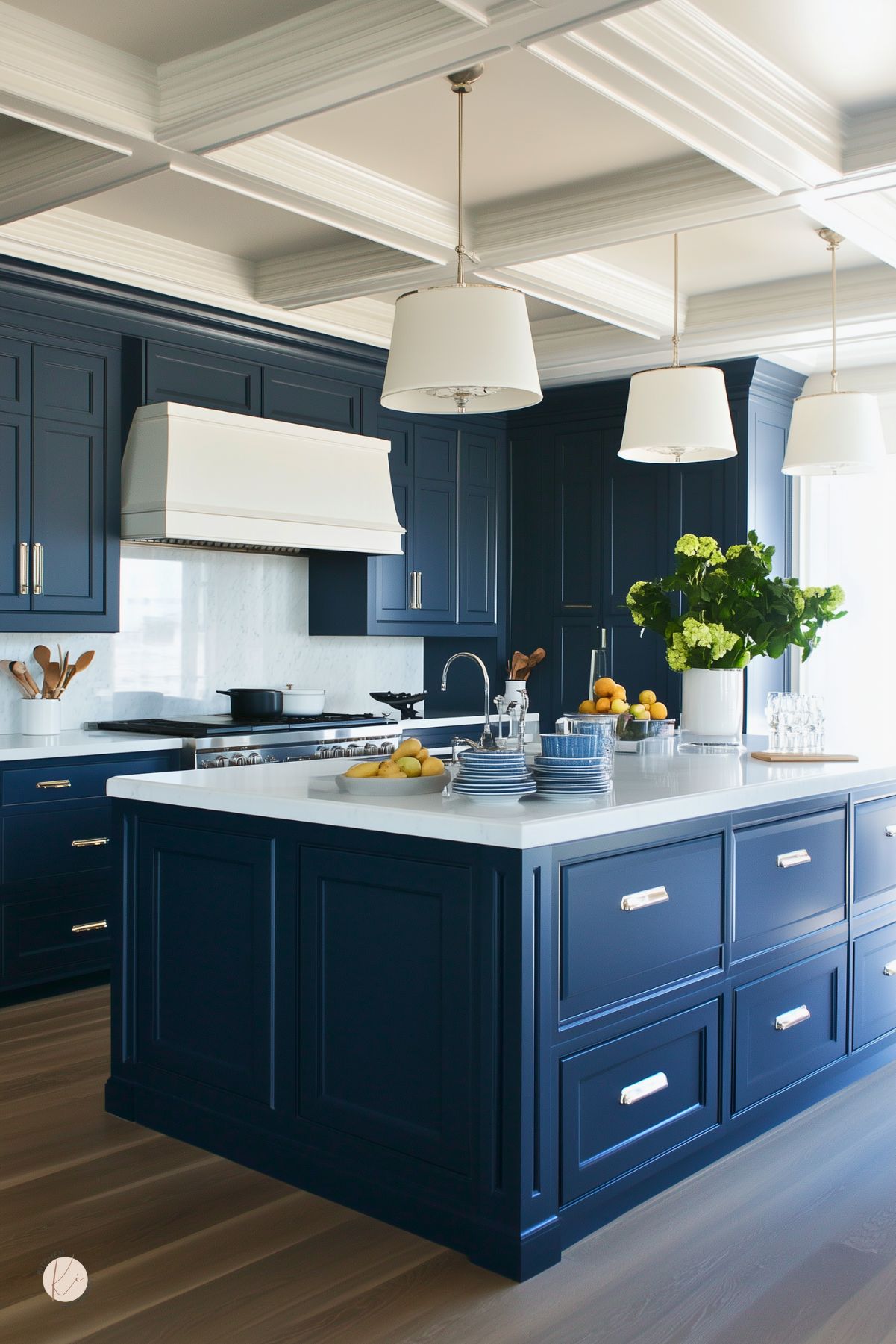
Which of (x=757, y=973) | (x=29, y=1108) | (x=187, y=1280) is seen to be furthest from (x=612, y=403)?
(x=187, y=1280)

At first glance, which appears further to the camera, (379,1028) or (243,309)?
(243,309)

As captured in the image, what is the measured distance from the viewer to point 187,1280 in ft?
7.82

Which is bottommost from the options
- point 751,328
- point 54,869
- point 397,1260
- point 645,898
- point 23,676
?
point 397,1260

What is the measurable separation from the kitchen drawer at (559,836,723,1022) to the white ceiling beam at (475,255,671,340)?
109 inches

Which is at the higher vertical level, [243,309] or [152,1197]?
[243,309]

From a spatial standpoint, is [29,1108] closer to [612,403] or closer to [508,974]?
[508,974]

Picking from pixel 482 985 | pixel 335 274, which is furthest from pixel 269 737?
pixel 482 985

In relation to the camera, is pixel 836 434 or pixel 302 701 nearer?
pixel 836 434

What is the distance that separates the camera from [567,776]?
9.07ft

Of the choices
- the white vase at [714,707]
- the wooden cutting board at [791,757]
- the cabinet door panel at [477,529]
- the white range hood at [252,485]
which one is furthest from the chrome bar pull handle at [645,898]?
the cabinet door panel at [477,529]

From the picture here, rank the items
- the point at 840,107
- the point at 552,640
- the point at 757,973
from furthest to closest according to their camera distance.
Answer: the point at 552,640 → the point at 840,107 → the point at 757,973

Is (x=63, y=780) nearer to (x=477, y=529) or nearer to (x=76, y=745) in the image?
(x=76, y=745)

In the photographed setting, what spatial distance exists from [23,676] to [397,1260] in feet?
10.0

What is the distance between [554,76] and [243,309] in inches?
85.5
